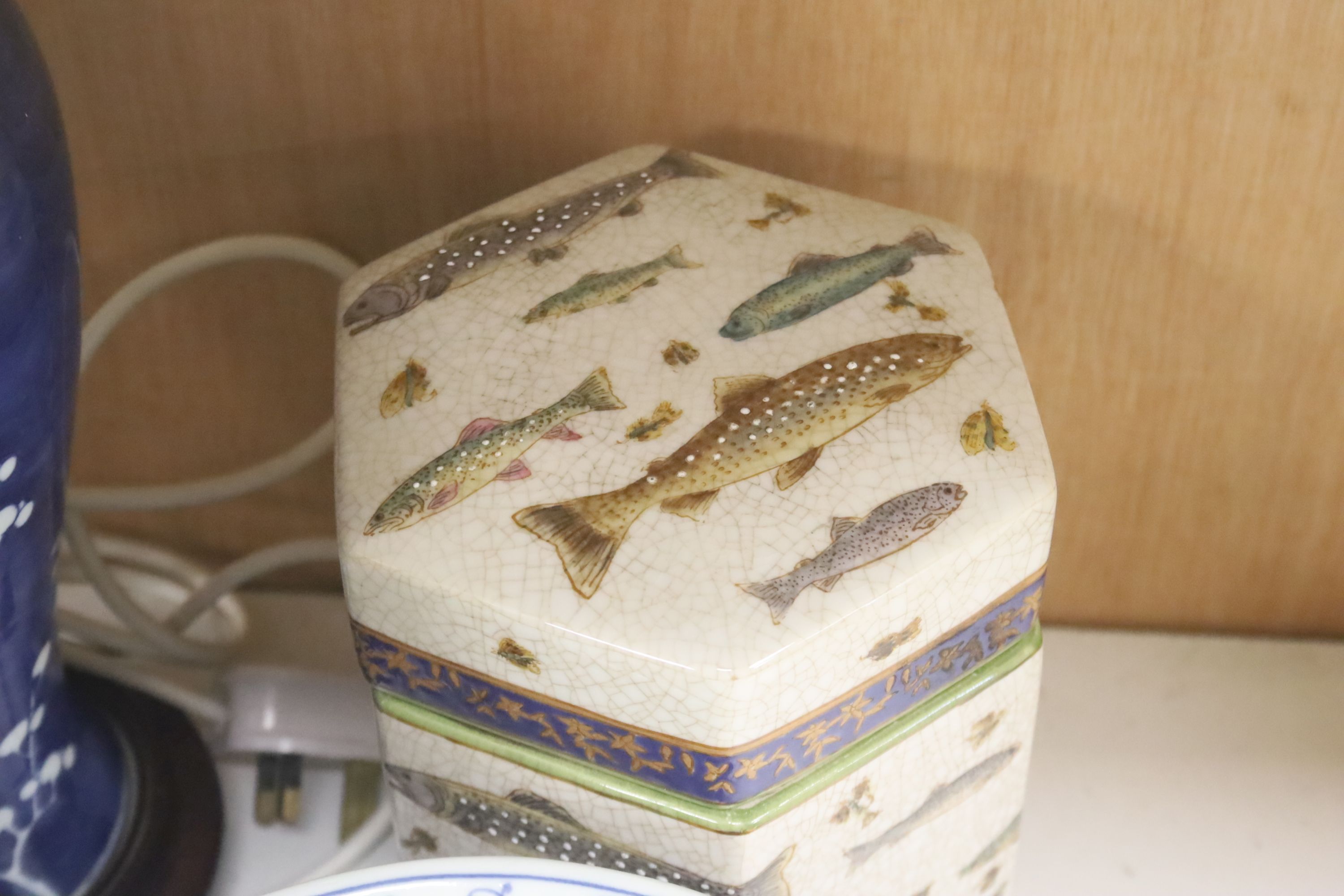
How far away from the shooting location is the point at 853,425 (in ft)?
1.39

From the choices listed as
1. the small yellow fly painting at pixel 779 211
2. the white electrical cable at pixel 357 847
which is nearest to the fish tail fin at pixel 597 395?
the small yellow fly painting at pixel 779 211

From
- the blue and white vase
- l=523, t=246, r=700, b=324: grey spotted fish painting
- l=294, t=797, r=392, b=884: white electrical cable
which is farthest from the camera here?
l=294, t=797, r=392, b=884: white electrical cable

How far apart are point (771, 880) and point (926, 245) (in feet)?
0.78

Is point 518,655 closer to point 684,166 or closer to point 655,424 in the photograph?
point 655,424

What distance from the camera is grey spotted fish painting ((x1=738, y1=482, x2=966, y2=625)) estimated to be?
38 centimetres

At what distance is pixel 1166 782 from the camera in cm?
64

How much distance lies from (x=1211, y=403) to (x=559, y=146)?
0.34 m

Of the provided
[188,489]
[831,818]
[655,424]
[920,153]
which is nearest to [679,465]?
[655,424]

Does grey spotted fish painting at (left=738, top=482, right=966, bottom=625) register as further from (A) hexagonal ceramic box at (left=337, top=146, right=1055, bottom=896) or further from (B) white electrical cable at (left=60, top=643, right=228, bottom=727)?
(B) white electrical cable at (left=60, top=643, right=228, bottom=727)

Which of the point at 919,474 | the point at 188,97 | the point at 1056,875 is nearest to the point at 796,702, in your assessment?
the point at 919,474

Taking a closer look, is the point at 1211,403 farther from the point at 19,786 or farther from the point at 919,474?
the point at 19,786

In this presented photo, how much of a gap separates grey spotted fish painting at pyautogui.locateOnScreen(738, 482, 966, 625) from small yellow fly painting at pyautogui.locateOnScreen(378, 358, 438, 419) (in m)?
0.14

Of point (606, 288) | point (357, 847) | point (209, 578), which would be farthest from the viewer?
point (209, 578)

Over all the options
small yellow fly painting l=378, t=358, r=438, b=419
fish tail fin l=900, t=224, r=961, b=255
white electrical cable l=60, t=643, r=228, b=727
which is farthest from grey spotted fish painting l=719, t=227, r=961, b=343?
white electrical cable l=60, t=643, r=228, b=727
